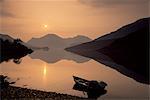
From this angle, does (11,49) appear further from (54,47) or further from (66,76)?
(66,76)

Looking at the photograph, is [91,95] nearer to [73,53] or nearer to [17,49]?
[73,53]

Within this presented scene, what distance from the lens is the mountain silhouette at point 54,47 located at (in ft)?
9.73

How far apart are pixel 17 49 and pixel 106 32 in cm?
64

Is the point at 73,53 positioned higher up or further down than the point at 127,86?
higher up

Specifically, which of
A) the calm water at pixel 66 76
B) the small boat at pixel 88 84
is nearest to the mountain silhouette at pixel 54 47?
the calm water at pixel 66 76

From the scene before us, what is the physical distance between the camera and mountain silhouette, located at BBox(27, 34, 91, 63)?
9.73 ft

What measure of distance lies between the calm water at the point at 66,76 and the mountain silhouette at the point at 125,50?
0.17 feet

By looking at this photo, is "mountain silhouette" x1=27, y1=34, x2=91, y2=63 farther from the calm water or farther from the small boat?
the small boat

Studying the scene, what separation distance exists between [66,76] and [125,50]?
445mm

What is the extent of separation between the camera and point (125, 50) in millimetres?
2988

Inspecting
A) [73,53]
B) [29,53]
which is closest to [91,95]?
[73,53]

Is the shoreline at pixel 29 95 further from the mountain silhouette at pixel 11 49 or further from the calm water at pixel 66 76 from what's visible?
the mountain silhouette at pixel 11 49

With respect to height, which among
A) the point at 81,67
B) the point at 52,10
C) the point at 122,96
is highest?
the point at 52,10

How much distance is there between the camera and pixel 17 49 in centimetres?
306
